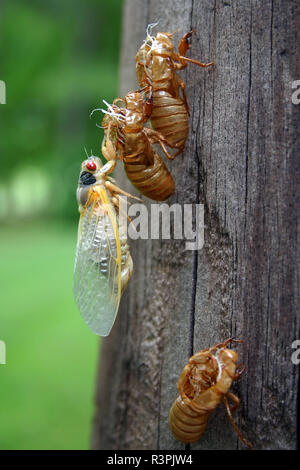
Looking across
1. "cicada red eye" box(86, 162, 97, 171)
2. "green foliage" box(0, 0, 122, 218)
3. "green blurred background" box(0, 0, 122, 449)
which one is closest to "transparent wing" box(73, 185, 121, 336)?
"cicada red eye" box(86, 162, 97, 171)

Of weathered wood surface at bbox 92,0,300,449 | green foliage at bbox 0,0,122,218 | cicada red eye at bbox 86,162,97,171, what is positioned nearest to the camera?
weathered wood surface at bbox 92,0,300,449

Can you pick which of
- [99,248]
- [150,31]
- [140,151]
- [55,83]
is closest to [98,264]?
[99,248]

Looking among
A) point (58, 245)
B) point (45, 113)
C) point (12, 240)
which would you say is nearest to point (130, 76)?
point (58, 245)

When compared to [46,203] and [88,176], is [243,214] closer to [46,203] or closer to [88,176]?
[88,176]

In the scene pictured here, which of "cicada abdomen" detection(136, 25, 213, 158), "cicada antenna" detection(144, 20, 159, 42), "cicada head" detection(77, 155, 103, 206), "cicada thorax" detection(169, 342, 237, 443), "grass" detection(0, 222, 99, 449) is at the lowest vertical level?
"grass" detection(0, 222, 99, 449)

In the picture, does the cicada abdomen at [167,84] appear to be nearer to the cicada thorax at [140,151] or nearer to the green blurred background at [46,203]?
the cicada thorax at [140,151]

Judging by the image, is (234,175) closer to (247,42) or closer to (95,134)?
(247,42)

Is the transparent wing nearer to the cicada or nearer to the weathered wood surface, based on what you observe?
the cicada
